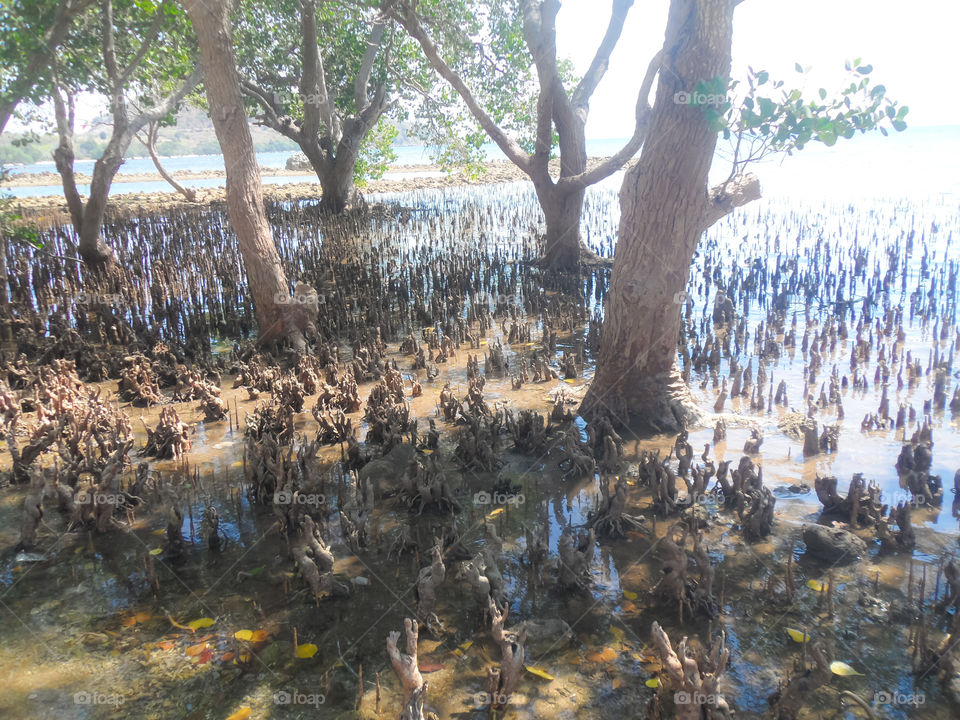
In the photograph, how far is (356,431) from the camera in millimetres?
4910

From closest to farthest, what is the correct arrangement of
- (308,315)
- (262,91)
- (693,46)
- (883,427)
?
(693,46) → (883,427) → (308,315) → (262,91)

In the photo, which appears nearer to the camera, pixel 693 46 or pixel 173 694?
pixel 173 694

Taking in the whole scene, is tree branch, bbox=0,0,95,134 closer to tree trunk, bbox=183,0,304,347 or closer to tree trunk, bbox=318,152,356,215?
tree trunk, bbox=183,0,304,347

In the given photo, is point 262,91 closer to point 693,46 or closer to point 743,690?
point 693,46

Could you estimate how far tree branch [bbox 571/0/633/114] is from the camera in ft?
29.0

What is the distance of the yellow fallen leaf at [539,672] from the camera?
8.38 feet

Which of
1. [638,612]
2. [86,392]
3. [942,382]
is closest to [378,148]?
[86,392]

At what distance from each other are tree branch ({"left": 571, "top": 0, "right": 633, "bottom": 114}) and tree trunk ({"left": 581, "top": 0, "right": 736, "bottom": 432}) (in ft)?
16.7

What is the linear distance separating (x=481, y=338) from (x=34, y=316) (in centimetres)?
491

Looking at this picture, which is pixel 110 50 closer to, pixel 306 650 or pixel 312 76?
pixel 312 76

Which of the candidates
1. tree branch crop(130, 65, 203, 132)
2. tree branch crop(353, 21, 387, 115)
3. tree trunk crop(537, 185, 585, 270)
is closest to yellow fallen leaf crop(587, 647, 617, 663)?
tree trunk crop(537, 185, 585, 270)

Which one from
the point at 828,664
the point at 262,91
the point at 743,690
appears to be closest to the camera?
the point at 828,664

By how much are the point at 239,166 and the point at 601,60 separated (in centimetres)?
559

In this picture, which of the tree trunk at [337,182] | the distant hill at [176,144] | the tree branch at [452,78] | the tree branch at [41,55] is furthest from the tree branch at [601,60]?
the distant hill at [176,144]
